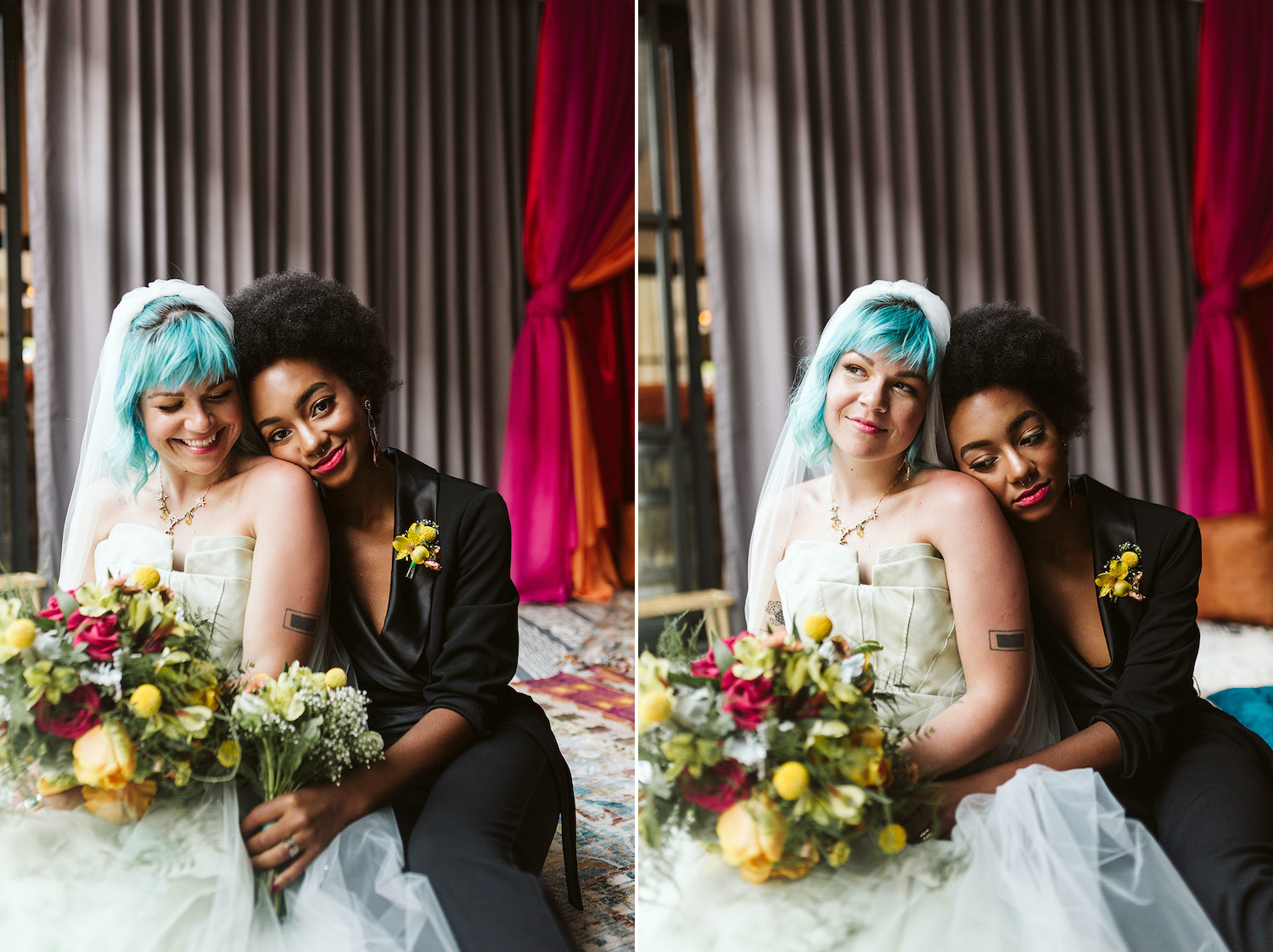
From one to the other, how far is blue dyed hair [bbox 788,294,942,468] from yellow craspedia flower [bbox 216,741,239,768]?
883 mm

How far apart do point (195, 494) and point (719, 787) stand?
84cm

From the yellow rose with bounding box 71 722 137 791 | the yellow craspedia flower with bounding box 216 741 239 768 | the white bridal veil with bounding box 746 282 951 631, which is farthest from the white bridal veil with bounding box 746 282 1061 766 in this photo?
the yellow rose with bounding box 71 722 137 791

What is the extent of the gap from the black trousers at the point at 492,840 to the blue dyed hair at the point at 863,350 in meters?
0.69

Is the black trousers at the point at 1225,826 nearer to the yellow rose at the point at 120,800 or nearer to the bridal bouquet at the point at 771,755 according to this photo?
the bridal bouquet at the point at 771,755

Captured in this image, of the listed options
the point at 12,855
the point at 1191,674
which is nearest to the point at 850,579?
the point at 1191,674

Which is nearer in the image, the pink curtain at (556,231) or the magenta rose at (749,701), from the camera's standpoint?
the magenta rose at (749,701)

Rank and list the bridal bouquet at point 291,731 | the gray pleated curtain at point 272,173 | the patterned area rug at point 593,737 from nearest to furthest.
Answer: the bridal bouquet at point 291,731 → the gray pleated curtain at point 272,173 → the patterned area rug at point 593,737

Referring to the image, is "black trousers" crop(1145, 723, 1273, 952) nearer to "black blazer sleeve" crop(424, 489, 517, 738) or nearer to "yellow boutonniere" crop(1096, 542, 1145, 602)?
"yellow boutonniere" crop(1096, 542, 1145, 602)

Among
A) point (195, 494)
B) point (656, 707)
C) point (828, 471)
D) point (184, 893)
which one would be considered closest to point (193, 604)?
point (195, 494)

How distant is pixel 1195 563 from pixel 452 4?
64.0 inches

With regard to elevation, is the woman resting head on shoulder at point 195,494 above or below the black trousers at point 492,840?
above

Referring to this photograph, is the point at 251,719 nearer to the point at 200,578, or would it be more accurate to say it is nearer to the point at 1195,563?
the point at 200,578

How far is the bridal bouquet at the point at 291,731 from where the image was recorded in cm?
112

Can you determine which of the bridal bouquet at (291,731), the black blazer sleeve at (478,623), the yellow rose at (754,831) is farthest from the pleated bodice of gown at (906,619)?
the bridal bouquet at (291,731)
